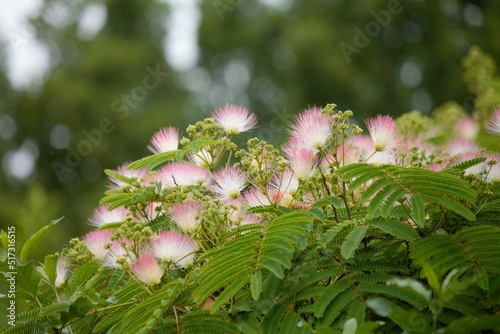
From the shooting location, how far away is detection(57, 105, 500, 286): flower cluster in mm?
2113

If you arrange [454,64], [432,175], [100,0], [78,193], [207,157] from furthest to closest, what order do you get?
[100,0] → [78,193] → [454,64] → [207,157] → [432,175]

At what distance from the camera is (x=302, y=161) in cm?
222

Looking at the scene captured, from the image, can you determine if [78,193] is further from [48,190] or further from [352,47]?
[352,47]

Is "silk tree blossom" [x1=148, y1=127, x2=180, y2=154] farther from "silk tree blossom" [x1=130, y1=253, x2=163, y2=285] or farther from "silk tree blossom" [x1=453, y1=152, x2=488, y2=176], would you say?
"silk tree blossom" [x1=453, y1=152, x2=488, y2=176]

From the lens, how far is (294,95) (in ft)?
68.3

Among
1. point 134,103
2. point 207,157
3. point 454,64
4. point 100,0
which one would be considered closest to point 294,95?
point 454,64

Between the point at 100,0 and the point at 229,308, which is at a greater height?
the point at 100,0

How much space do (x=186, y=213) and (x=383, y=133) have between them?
2.13 feet

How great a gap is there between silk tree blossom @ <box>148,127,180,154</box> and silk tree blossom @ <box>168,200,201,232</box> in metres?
0.32

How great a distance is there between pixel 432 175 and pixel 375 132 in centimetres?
34

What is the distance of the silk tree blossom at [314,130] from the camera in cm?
218

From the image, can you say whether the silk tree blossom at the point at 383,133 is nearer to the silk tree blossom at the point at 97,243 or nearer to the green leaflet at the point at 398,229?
the green leaflet at the point at 398,229

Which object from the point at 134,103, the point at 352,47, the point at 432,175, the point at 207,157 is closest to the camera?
the point at 432,175

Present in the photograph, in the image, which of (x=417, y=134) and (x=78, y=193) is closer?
(x=417, y=134)
